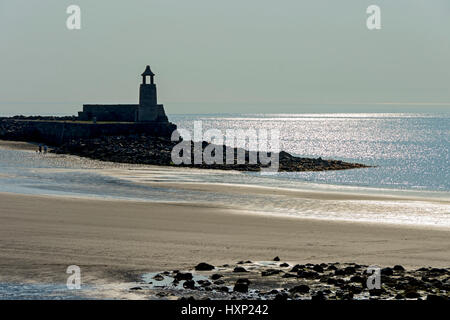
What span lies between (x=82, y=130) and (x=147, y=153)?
43.1ft

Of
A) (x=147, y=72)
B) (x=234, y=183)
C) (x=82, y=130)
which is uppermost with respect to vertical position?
(x=147, y=72)

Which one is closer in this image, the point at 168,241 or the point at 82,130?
the point at 168,241

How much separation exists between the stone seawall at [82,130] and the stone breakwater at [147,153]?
217 centimetres

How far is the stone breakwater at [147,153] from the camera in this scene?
53156 millimetres

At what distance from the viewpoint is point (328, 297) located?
40.4 feet

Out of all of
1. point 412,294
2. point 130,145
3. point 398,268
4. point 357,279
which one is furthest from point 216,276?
point 130,145

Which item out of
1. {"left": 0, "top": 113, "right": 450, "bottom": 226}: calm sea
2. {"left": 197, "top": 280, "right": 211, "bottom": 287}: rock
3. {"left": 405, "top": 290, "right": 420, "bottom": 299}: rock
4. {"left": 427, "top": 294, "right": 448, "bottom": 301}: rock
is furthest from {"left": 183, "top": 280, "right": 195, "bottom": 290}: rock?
{"left": 0, "top": 113, "right": 450, "bottom": 226}: calm sea

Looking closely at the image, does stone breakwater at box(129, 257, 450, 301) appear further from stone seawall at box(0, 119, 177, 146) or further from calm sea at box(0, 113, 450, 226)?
stone seawall at box(0, 119, 177, 146)

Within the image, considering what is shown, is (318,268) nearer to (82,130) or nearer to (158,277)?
(158,277)

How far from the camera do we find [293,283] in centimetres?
1355

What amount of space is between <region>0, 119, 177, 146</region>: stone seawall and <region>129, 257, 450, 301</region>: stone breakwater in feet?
169

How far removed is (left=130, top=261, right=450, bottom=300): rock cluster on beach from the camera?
494 inches
